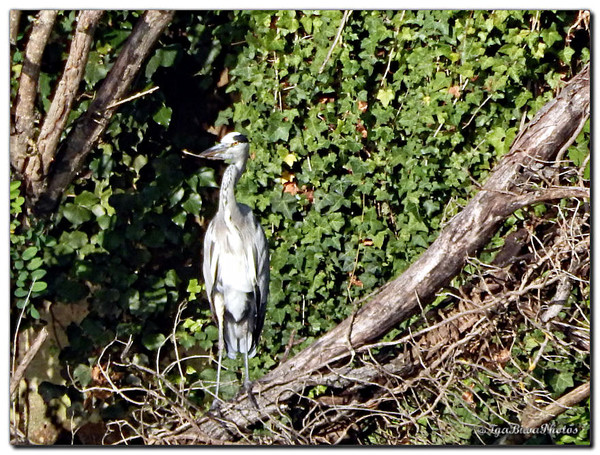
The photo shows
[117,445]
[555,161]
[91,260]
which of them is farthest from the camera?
[91,260]

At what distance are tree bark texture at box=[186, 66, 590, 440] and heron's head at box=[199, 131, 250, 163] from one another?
50 centimetres

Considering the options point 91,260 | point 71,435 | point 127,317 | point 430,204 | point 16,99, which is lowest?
point 71,435

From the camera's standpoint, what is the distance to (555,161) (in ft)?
7.06

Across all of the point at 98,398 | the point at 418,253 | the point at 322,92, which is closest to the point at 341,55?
the point at 322,92

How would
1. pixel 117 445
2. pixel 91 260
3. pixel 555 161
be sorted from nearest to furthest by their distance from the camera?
pixel 555 161, pixel 117 445, pixel 91 260

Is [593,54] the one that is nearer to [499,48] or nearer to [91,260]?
[499,48]

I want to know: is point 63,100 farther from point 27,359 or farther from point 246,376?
point 246,376

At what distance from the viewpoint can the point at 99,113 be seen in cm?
232

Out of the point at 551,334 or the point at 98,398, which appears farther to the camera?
the point at 98,398

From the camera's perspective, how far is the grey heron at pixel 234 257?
7.29ft

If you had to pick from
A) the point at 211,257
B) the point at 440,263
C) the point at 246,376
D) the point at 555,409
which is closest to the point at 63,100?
the point at 211,257

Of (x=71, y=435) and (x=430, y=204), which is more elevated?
(x=430, y=204)

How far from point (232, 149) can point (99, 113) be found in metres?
0.38

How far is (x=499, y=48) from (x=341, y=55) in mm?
424
